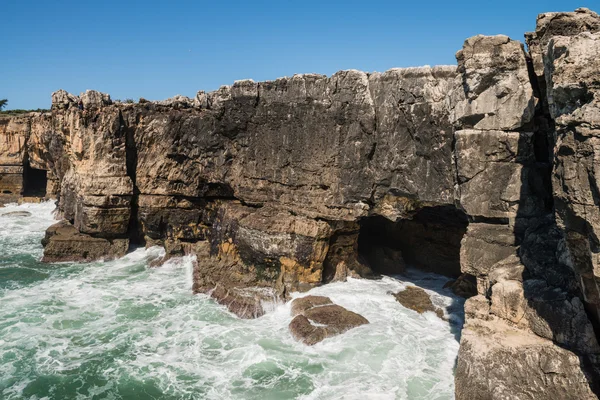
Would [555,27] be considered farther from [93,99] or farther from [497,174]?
[93,99]

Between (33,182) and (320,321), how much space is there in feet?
132

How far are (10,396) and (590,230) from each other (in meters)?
14.7

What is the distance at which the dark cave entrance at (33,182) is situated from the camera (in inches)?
1614

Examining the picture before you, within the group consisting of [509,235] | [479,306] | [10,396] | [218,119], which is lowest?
[10,396]

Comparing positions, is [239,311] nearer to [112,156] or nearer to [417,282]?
[417,282]

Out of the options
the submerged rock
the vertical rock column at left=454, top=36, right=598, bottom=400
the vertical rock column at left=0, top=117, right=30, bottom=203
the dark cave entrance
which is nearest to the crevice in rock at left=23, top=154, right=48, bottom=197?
the dark cave entrance

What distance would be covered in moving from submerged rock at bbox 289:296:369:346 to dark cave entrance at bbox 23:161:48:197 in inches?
1438

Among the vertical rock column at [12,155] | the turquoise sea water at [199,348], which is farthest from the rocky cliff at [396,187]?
the vertical rock column at [12,155]

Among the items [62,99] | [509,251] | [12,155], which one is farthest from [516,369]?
[12,155]

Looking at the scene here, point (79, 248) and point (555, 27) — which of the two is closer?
point (555, 27)

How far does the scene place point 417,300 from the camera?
1662 cm

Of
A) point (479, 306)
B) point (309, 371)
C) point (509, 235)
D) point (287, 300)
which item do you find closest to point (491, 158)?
point (509, 235)

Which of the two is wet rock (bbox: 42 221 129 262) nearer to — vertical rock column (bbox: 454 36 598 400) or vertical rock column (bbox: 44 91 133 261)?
vertical rock column (bbox: 44 91 133 261)

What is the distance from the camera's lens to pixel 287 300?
57.5ft
